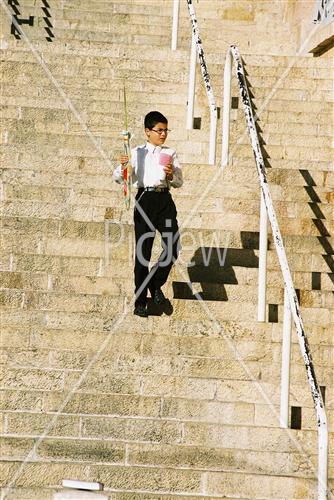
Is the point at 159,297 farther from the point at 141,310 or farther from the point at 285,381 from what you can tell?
the point at 285,381

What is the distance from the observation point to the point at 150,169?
311 inches

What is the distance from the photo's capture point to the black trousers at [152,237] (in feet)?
25.5

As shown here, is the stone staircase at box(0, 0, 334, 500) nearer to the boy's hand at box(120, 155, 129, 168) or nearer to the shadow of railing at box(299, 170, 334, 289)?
the shadow of railing at box(299, 170, 334, 289)

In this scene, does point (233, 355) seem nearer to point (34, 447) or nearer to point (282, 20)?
point (34, 447)

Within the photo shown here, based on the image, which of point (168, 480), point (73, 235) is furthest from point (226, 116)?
point (168, 480)

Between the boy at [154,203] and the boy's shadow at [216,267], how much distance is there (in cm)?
43

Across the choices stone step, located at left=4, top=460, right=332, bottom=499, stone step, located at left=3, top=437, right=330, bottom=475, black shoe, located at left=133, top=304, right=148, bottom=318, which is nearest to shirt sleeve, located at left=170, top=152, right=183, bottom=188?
black shoe, located at left=133, top=304, right=148, bottom=318

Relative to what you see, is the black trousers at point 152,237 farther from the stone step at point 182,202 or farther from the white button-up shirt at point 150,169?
the stone step at point 182,202

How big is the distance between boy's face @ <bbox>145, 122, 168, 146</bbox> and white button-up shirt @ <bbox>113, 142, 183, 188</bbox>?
0.04m

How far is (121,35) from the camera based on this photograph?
13109mm

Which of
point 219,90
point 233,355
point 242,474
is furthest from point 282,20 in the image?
point 242,474

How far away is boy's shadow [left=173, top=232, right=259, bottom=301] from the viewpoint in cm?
820

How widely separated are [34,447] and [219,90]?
5494 mm

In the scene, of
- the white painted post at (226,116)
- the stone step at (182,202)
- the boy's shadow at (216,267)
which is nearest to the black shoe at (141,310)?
the boy's shadow at (216,267)
